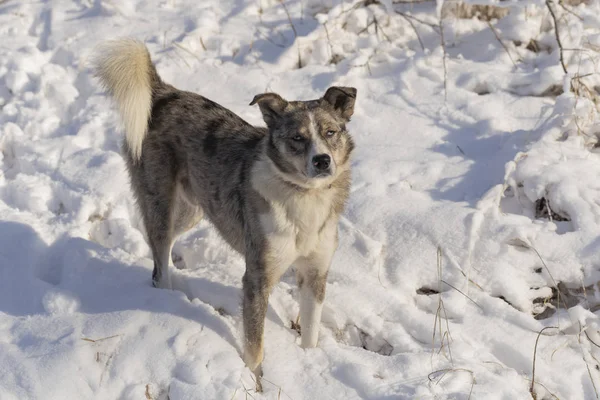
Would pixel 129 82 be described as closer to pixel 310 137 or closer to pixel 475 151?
pixel 310 137

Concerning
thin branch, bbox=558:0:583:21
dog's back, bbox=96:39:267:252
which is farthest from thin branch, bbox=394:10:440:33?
dog's back, bbox=96:39:267:252

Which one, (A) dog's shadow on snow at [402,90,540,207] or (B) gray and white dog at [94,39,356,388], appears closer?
(B) gray and white dog at [94,39,356,388]

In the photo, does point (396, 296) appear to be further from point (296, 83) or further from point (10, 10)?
point (10, 10)

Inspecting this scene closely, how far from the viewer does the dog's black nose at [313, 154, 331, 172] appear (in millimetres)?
3414

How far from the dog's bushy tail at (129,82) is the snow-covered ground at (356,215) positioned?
2.82ft

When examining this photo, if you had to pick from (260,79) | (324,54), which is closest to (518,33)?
(324,54)

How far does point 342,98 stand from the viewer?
12.4 ft

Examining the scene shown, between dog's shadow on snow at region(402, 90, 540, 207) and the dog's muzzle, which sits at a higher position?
the dog's muzzle

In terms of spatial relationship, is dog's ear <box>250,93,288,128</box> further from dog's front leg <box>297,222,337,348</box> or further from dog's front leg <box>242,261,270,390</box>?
dog's front leg <box>242,261,270,390</box>

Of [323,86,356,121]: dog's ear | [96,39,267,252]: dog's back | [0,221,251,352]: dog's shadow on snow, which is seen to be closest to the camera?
[323,86,356,121]: dog's ear

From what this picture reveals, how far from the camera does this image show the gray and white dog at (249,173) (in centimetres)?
361

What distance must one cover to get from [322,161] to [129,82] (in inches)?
59.0

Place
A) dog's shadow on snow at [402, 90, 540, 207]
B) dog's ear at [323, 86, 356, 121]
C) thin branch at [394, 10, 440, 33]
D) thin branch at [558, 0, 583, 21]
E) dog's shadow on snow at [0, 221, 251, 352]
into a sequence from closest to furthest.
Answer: dog's ear at [323, 86, 356, 121]
dog's shadow on snow at [0, 221, 251, 352]
dog's shadow on snow at [402, 90, 540, 207]
thin branch at [558, 0, 583, 21]
thin branch at [394, 10, 440, 33]

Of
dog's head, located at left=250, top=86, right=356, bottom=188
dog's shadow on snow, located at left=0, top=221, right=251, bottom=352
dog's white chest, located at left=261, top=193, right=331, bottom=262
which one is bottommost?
dog's shadow on snow, located at left=0, top=221, right=251, bottom=352
